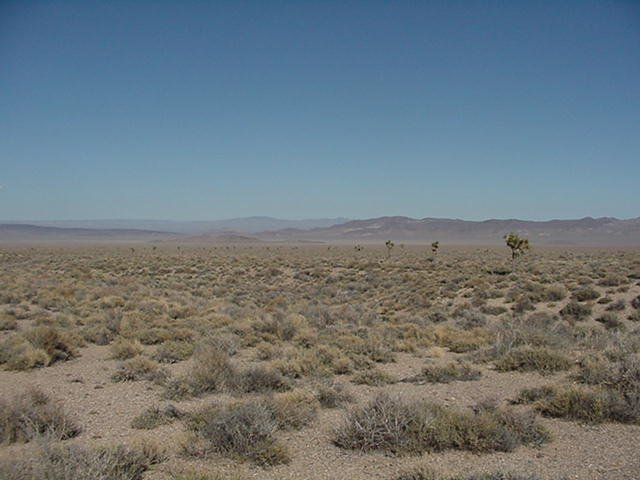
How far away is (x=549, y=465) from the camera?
6.18m

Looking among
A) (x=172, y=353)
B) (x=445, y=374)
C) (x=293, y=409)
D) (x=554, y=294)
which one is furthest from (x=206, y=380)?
(x=554, y=294)

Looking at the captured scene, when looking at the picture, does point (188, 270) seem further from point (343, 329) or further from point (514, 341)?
point (514, 341)

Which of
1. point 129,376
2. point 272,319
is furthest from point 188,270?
point 129,376

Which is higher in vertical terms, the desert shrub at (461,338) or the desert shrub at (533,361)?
the desert shrub at (533,361)

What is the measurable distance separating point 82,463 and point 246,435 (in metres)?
2.16

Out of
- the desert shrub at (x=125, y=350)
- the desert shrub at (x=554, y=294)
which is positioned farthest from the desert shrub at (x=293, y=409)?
the desert shrub at (x=554, y=294)

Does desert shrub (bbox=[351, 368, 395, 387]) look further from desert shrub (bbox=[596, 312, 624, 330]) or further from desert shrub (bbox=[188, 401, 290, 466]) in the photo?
desert shrub (bbox=[596, 312, 624, 330])

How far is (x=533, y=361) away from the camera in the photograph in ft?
34.7

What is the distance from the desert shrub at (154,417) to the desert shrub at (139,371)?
2.10m

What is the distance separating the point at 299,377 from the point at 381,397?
336 centimetres

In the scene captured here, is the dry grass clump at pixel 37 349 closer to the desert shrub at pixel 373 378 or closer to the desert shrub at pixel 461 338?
the desert shrub at pixel 373 378

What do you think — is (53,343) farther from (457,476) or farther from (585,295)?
(585,295)

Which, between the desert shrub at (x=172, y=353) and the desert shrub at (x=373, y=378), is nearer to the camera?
the desert shrub at (x=373, y=378)

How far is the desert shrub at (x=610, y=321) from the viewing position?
16498 millimetres
